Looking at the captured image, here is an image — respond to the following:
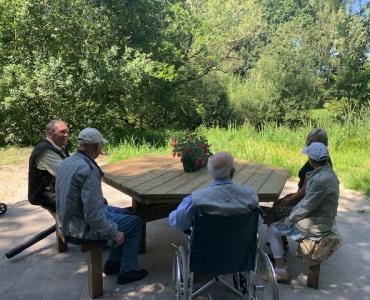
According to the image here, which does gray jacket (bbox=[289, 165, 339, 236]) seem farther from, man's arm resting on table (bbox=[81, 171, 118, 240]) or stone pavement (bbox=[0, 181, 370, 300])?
man's arm resting on table (bbox=[81, 171, 118, 240])

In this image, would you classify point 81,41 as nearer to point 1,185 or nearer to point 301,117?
point 1,185

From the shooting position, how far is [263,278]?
3.29 metres

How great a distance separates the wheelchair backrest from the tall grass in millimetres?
4650

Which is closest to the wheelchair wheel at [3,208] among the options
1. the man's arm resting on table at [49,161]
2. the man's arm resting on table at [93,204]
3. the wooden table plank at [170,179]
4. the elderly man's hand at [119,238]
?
the wooden table plank at [170,179]

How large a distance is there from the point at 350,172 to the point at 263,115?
966cm

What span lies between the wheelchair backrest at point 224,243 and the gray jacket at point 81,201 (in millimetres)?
702

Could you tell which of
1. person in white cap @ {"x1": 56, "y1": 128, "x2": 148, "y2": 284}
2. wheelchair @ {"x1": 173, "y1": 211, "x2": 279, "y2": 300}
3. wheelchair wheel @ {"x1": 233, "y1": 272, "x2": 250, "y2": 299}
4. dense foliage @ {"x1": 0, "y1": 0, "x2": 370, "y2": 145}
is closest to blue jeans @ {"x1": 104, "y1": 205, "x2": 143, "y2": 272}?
person in white cap @ {"x1": 56, "y1": 128, "x2": 148, "y2": 284}

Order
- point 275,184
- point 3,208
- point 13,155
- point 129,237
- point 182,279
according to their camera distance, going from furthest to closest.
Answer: point 13,155
point 3,208
point 275,184
point 129,237
point 182,279

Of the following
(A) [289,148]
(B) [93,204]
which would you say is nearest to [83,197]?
(B) [93,204]

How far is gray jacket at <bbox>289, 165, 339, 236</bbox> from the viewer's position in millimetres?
3217

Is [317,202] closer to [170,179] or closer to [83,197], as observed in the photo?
[170,179]

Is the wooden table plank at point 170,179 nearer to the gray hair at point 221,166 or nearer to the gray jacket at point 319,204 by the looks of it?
the gray jacket at point 319,204

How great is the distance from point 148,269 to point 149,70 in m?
7.25

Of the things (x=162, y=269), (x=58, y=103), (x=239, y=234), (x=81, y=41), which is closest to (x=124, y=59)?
(x=81, y=41)
